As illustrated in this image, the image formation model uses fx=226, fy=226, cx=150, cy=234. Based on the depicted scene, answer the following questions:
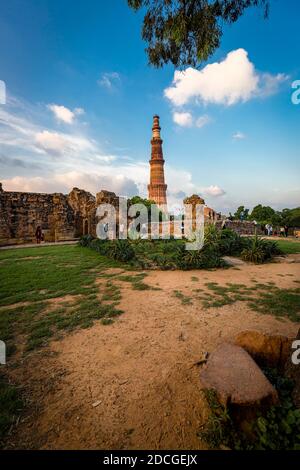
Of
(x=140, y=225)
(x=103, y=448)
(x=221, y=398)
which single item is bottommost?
(x=103, y=448)

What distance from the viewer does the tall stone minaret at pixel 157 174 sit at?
1861 inches

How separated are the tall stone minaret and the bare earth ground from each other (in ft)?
143

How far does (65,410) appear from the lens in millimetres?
2082

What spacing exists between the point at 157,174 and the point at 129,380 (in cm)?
4767

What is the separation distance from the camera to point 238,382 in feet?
6.14

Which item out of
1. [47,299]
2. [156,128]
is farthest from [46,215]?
[156,128]

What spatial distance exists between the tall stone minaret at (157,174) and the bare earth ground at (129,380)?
43.6 m

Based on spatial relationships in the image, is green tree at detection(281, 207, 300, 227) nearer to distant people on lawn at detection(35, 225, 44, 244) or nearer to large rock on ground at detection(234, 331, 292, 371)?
distant people on lawn at detection(35, 225, 44, 244)

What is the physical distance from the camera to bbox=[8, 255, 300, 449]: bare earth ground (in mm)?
1856

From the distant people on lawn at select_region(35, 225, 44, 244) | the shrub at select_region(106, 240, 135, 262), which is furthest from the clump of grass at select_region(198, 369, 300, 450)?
the distant people on lawn at select_region(35, 225, 44, 244)

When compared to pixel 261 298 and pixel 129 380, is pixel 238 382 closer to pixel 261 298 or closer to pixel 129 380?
pixel 129 380
